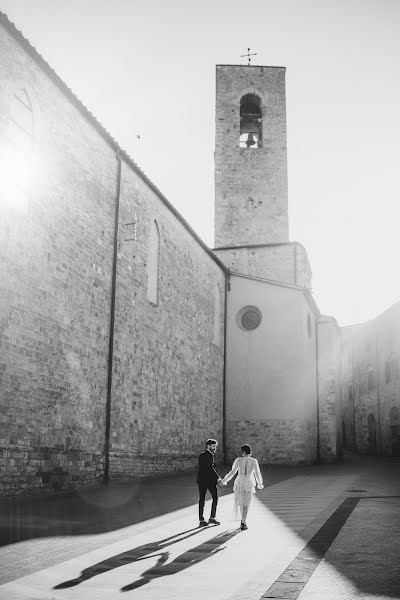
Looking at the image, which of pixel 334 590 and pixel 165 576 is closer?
pixel 334 590

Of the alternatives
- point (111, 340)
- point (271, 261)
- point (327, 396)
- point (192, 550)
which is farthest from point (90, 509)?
point (327, 396)

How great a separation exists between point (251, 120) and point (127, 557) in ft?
88.1

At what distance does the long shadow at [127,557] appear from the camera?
503 centimetres

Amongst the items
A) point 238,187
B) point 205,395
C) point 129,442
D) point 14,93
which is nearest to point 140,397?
point 129,442

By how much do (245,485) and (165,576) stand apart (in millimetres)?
3122

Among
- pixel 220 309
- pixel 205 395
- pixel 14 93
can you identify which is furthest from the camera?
pixel 220 309

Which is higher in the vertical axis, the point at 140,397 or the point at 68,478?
the point at 140,397

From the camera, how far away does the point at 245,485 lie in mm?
8102

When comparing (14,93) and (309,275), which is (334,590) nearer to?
(14,93)

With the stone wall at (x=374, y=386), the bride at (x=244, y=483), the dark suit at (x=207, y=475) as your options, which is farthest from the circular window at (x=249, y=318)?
the bride at (x=244, y=483)

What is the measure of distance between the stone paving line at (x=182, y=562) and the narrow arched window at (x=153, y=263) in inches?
341

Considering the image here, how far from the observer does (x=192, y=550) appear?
20.8ft

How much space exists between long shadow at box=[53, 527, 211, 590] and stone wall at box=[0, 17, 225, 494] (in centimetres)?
409

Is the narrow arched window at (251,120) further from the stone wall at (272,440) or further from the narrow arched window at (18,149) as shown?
the narrow arched window at (18,149)
